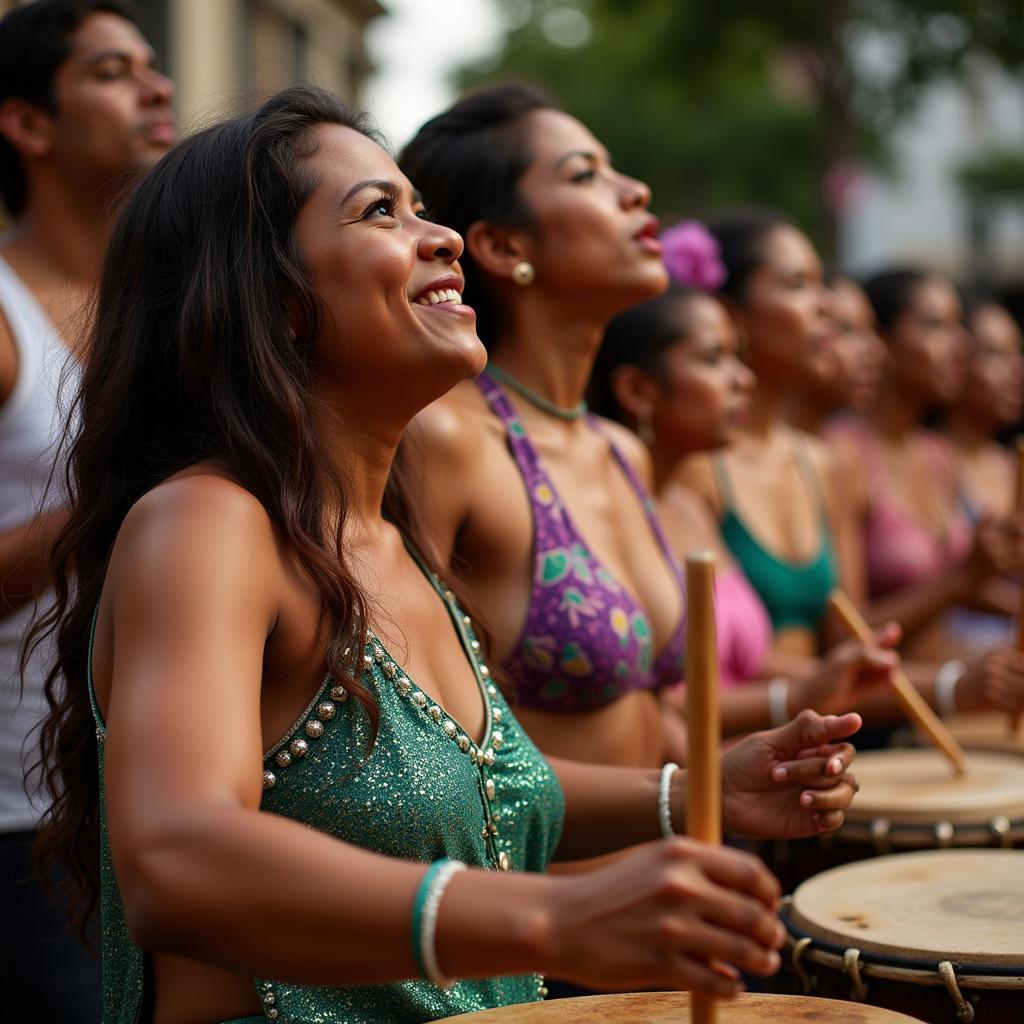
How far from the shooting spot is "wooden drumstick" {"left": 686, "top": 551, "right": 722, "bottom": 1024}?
4.49 feet

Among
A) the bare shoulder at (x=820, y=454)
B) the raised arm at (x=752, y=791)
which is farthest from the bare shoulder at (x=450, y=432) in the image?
the bare shoulder at (x=820, y=454)

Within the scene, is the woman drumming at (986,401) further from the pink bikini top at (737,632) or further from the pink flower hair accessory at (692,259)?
the pink bikini top at (737,632)

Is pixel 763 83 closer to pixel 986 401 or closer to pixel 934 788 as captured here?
pixel 986 401

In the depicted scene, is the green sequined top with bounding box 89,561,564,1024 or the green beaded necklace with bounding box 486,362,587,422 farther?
the green beaded necklace with bounding box 486,362,587,422

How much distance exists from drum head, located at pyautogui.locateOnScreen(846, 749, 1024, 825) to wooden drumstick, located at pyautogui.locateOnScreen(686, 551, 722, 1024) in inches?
65.7

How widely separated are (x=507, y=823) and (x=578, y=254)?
1416 mm

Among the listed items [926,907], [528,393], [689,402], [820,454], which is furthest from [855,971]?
[820,454]

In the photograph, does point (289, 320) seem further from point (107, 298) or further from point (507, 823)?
point (507, 823)

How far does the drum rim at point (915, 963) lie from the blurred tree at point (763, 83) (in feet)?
22.7

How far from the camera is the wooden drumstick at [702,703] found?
4.49 feet

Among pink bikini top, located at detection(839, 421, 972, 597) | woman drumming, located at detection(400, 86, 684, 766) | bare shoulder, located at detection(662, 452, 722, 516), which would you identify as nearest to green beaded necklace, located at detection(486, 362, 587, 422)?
woman drumming, located at detection(400, 86, 684, 766)

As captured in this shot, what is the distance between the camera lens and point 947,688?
3842 millimetres

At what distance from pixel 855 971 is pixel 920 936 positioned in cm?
11

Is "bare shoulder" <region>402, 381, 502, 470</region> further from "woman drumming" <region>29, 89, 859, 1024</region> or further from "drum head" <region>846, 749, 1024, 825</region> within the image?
"drum head" <region>846, 749, 1024, 825</region>
